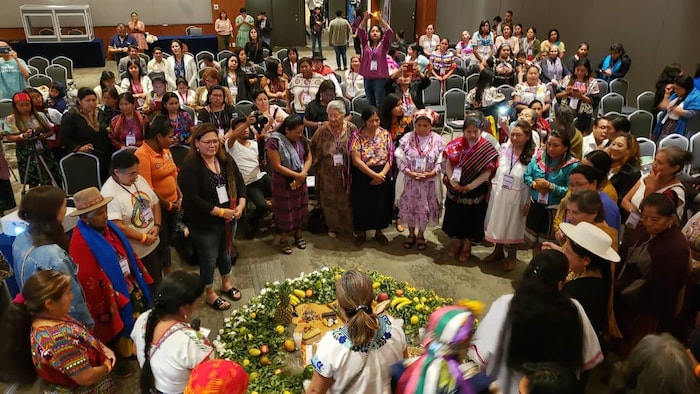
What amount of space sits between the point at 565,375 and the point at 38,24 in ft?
52.8

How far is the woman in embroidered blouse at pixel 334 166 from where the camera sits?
4.66 metres

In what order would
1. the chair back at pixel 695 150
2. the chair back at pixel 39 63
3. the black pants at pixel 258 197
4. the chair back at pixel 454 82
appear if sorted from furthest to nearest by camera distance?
1. the chair back at pixel 39 63
2. the chair back at pixel 454 82
3. the chair back at pixel 695 150
4. the black pants at pixel 258 197

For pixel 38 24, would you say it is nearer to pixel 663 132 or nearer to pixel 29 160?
pixel 29 160

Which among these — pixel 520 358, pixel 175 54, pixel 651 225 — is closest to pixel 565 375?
pixel 520 358

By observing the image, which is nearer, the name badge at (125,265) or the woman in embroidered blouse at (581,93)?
the name badge at (125,265)

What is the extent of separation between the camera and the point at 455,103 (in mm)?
7445

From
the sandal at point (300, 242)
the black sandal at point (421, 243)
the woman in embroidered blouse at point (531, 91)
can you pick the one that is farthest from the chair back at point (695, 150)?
the sandal at point (300, 242)

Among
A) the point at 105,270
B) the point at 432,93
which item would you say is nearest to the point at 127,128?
the point at 105,270

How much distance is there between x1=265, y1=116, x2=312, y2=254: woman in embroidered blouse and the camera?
14.6 feet

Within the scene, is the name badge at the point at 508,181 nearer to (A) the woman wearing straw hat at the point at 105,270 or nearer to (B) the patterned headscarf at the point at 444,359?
(B) the patterned headscarf at the point at 444,359

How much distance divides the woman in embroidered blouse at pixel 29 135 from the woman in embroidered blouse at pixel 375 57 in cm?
420

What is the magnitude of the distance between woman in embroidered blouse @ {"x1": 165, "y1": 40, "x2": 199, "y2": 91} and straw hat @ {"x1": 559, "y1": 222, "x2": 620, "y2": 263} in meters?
→ 7.50

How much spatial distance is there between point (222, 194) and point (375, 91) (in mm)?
4343

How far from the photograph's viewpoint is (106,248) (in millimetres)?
2875
